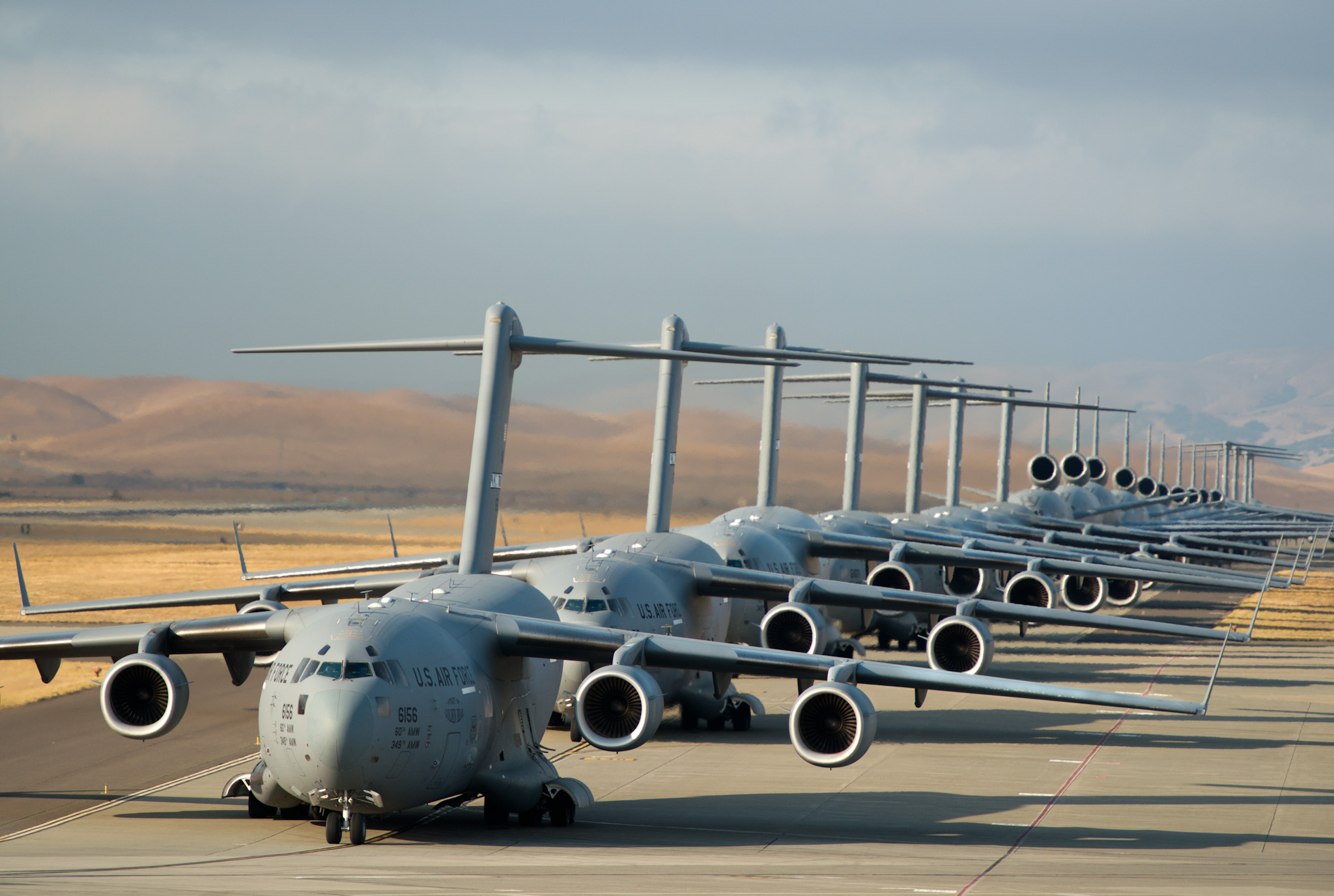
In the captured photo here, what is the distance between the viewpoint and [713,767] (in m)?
22.7

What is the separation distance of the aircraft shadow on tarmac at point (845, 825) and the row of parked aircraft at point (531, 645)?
808mm

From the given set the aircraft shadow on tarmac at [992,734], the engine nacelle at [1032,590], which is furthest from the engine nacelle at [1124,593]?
the aircraft shadow on tarmac at [992,734]

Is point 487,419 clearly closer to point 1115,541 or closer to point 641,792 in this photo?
point 641,792

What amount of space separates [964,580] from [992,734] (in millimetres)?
17856

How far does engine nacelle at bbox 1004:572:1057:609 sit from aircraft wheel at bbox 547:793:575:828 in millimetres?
17824

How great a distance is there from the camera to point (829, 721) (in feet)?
53.9

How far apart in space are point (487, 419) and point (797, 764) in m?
7.72

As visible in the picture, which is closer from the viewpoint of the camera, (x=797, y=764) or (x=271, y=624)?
(x=271, y=624)

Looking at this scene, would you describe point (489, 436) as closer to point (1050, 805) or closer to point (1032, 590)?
point (1050, 805)

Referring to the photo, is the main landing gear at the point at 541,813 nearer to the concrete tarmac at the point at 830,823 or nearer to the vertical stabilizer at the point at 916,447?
the concrete tarmac at the point at 830,823

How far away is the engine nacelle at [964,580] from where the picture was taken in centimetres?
4350

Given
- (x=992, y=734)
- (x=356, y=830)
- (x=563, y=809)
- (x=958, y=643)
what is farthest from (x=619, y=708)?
(x=992, y=734)

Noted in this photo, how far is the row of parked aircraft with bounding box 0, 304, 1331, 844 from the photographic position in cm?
1583

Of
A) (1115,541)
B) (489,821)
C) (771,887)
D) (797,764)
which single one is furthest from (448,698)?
(1115,541)
